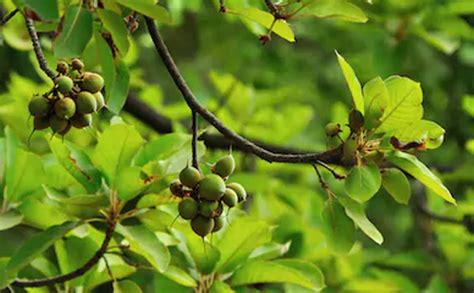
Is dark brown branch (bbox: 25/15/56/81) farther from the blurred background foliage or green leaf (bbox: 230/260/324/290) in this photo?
green leaf (bbox: 230/260/324/290)

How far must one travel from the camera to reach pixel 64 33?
113 centimetres

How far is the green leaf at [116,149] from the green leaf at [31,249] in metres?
0.13

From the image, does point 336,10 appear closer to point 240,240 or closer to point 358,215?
point 358,215

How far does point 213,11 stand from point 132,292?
1986mm

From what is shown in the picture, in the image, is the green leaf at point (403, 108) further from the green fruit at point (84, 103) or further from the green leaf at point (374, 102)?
the green fruit at point (84, 103)

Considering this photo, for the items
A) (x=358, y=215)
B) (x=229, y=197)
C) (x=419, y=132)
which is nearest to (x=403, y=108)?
(x=419, y=132)

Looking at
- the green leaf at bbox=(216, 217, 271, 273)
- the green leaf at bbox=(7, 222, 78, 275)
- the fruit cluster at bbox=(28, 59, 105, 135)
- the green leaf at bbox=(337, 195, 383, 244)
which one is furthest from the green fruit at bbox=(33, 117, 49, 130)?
the green leaf at bbox=(216, 217, 271, 273)

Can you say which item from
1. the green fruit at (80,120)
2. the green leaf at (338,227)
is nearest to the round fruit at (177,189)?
the green fruit at (80,120)

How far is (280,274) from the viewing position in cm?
158

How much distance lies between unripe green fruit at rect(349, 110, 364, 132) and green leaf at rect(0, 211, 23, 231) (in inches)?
21.8

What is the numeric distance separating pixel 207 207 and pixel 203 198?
1 cm

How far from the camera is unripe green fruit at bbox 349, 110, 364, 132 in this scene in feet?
4.11

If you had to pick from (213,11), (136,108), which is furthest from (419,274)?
(136,108)

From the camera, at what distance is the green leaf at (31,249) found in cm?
138
